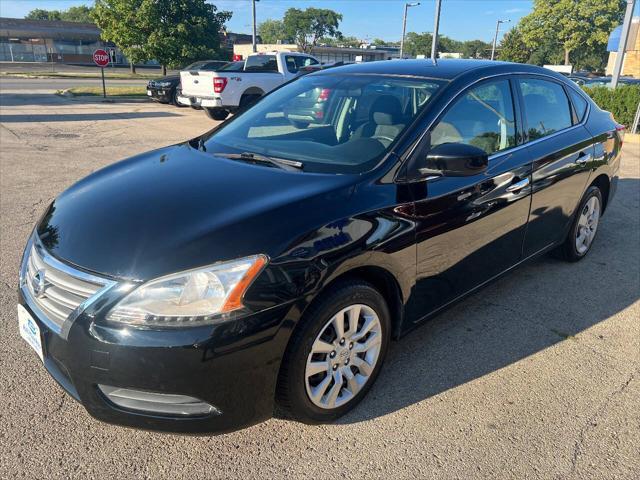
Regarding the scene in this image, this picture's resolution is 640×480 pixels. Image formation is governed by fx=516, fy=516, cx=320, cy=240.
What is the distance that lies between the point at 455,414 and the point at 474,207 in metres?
1.19

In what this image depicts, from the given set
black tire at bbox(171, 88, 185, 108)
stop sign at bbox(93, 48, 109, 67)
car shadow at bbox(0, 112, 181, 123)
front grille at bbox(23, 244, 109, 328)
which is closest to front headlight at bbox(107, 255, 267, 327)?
front grille at bbox(23, 244, 109, 328)

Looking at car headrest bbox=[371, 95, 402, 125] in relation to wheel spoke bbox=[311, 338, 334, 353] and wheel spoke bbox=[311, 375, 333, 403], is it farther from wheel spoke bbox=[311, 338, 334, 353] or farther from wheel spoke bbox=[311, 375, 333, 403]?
wheel spoke bbox=[311, 375, 333, 403]

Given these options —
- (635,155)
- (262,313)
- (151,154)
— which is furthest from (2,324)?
(635,155)

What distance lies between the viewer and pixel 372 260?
8.10 ft

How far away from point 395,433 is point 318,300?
0.81m

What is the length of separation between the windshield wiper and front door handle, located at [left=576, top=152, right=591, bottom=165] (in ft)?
8.42

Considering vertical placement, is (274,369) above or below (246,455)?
above

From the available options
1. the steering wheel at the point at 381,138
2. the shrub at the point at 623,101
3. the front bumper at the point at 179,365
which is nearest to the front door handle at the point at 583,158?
the steering wheel at the point at 381,138

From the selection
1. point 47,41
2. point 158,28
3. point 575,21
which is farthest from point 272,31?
point 158,28

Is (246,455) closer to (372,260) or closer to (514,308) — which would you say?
(372,260)

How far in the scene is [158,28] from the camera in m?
28.9

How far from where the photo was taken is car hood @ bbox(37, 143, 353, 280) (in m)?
2.10

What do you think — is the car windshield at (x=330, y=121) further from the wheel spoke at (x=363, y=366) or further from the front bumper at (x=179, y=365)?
the front bumper at (x=179, y=365)

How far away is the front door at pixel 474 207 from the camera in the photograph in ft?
9.31
